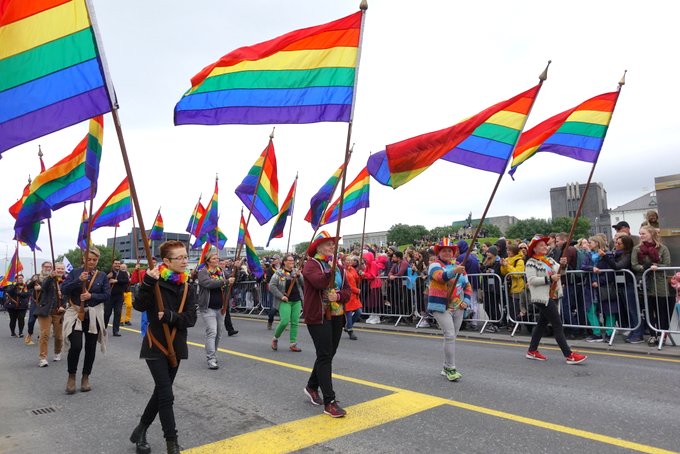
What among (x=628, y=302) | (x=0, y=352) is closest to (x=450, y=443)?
(x=628, y=302)

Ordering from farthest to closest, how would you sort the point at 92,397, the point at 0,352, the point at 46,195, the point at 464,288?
1. the point at 0,352
2. the point at 46,195
3. the point at 464,288
4. the point at 92,397

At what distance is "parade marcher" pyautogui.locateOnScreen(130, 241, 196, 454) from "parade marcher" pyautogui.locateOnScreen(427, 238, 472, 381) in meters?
3.25

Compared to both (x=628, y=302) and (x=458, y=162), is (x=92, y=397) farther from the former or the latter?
(x=628, y=302)

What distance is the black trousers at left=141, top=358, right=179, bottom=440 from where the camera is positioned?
12.7 feet

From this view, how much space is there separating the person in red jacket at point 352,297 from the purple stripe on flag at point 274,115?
4.76m

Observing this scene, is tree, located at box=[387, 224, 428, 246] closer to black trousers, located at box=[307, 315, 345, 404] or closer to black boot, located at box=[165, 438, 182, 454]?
black trousers, located at box=[307, 315, 345, 404]

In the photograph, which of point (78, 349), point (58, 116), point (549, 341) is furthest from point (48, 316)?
point (549, 341)

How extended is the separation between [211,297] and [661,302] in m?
7.87

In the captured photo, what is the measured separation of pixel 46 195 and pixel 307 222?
5297 mm

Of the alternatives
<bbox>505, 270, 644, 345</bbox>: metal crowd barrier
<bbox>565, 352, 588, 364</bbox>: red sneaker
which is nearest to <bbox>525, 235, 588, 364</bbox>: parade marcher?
<bbox>565, 352, 588, 364</bbox>: red sneaker

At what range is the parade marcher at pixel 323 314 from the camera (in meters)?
4.91

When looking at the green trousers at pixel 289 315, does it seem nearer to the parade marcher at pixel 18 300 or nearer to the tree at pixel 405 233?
the parade marcher at pixel 18 300

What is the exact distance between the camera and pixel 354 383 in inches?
245

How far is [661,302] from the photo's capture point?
8539 mm
